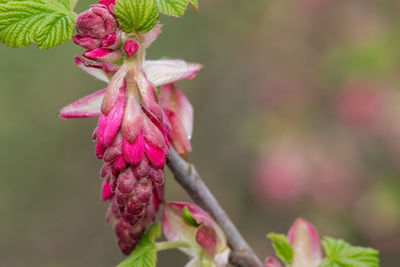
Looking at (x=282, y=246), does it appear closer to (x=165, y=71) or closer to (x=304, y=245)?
(x=304, y=245)

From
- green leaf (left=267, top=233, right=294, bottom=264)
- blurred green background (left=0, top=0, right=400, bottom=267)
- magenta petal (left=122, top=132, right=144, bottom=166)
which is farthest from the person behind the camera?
blurred green background (left=0, top=0, right=400, bottom=267)

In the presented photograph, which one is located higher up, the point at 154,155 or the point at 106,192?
the point at 154,155

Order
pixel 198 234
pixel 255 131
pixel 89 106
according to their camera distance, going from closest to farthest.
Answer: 1. pixel 89 106
2. pixel 198 234
3. pixel 255 131

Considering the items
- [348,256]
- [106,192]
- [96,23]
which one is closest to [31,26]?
[96,23]

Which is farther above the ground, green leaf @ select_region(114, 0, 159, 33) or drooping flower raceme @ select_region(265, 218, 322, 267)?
green leaf @ select_region(114, 0, 159, 33)

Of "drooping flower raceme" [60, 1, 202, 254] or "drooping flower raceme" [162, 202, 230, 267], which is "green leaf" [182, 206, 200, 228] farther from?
"drooping flower raceme" [60, 1, 202, 254]

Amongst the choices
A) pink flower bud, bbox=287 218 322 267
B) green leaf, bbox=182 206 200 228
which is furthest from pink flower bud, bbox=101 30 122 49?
pink flower bud, bbox=287 218 322 267

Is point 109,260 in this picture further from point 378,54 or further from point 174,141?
point 174,141
